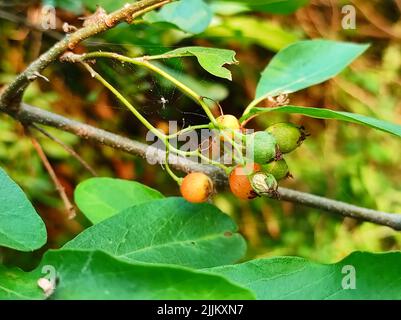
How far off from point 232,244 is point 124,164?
4.32ft

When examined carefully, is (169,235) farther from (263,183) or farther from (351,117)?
(351,117)

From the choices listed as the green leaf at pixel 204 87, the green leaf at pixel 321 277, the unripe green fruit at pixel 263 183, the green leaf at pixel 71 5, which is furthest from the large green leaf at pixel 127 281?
the green leaf at pixel 71 5

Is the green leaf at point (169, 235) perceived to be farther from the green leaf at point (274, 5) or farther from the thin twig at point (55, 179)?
the green leaf at point (274, 5)

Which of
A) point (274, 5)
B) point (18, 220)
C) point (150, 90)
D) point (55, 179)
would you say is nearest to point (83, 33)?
point (150, 90)

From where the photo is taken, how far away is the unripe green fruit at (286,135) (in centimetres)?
89

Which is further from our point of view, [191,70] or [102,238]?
[191,70]

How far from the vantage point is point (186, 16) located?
1371mm

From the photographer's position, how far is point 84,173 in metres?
2.23

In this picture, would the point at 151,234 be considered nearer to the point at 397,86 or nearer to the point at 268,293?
the point at 268,293

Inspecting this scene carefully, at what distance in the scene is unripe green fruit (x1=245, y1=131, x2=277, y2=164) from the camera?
2.77ft

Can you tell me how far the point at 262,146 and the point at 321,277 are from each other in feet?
0.68
